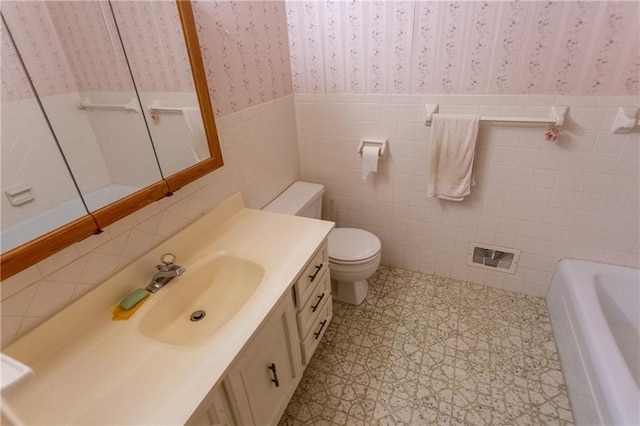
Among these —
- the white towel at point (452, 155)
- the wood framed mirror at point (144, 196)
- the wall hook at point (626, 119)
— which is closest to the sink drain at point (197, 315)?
the wood framed mirror at point (144, 196)

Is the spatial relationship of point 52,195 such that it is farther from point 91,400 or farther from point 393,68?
point 393,68

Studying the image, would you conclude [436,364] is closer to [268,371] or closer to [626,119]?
[268,371]

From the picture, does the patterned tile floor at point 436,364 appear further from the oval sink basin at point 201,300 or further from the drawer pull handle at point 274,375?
the oval sink basin at point 201,300

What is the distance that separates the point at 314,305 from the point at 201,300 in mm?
473

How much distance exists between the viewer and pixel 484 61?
59.9 inches

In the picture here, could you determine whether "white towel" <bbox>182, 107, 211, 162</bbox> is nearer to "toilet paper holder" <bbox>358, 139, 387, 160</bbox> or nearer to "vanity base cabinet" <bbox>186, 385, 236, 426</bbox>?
"vanity base cabinet" <bbox>186, 385, 236, 426</bbox>

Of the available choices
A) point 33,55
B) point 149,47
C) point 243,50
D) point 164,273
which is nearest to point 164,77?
point 149,47

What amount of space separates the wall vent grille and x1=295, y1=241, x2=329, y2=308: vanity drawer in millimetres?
1090

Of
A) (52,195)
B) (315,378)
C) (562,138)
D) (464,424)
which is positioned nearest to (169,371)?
(52,195)

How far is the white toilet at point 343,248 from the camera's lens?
1.78 meters

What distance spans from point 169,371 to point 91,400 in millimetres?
170

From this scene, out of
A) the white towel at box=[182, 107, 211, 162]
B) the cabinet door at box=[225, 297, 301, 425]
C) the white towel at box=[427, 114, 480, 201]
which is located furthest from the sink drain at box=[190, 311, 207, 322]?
the white towel at box=[427, 114, 480, 201]

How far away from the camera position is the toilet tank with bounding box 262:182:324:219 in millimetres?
1780

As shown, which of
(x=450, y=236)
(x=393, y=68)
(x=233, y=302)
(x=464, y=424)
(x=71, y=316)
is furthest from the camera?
(x=450, y=236)
